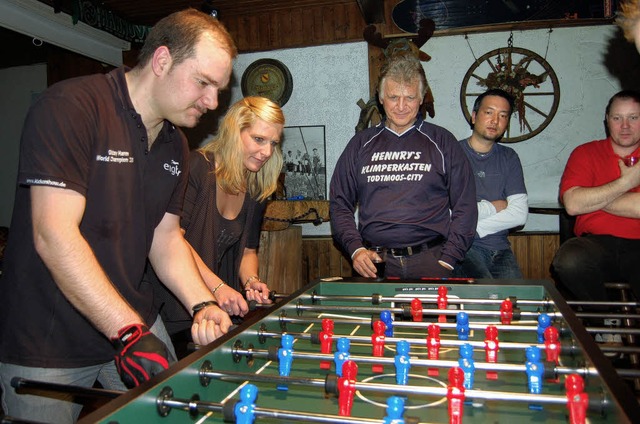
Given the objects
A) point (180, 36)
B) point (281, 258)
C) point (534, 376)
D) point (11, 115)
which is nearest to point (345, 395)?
point (534, 376)

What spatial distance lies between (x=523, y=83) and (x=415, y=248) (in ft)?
9.59

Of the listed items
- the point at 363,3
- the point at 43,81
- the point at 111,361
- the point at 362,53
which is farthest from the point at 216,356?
the point at 43,81

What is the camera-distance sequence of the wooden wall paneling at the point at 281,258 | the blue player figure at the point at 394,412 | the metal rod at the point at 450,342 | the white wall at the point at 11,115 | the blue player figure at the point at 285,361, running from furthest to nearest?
the white wall at the point at 11,115
the wooden wall paneling at the point at 281,258
the metal rod at the point at 450,342
the blue player figure at the point at 285,361
the blue player figure at the point at 394,412

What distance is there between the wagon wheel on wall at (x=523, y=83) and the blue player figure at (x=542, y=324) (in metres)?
3.75

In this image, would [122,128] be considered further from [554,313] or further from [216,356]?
[554,313]

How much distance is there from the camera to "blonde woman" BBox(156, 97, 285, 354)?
2.33 m

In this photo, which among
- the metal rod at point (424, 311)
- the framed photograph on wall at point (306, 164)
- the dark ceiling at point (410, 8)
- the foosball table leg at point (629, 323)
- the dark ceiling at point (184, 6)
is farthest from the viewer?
the framed photograph on wall at point (306, 164)

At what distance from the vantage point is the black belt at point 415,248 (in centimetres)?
292

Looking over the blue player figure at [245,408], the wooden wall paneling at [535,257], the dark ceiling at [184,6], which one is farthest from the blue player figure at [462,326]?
the dark ceiling at [184,6]

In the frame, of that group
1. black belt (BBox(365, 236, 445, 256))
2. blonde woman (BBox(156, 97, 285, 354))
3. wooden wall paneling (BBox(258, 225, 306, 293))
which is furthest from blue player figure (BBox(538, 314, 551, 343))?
wooden wall paneling (BBox(258, 225, 306, 293))

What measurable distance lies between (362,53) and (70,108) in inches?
169

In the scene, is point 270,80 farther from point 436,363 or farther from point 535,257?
point 436,363

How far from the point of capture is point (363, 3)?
4.84 meters

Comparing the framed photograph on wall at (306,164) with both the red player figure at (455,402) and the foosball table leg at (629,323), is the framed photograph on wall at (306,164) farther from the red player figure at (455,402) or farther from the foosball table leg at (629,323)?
the red player figure at (455,402)
